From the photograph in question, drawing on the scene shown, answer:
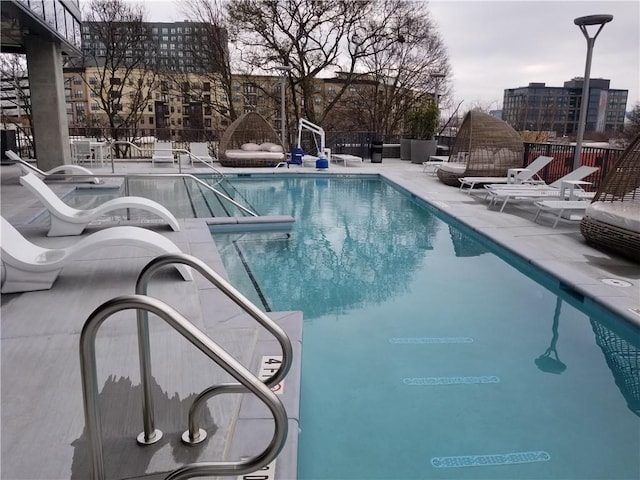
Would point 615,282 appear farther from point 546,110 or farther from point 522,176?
point 546,110

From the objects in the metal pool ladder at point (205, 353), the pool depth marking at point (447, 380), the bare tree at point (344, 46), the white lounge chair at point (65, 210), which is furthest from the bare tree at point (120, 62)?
the metal pool ladder at point (205, 353)

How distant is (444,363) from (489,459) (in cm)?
96

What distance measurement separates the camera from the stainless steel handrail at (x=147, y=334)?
5.63ft

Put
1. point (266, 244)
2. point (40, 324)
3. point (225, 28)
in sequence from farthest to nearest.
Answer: point (225, 28)
point (266, 244)
point (40, 324)

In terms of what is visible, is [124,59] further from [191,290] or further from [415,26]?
[191,290]

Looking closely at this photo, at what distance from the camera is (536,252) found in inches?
209

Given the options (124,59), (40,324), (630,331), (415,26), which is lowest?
(630,331)

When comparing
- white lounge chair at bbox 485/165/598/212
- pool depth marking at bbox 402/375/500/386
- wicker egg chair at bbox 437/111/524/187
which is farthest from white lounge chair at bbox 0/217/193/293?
wicker egg chair at bbox 437/111/524/187

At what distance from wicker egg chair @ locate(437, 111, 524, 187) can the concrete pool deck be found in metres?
→ 5.47

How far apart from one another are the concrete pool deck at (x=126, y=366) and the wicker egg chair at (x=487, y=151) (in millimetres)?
5468

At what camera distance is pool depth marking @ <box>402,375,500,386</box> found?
304 cm

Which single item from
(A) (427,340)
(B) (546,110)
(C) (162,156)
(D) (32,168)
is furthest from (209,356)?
(B) (546,110)

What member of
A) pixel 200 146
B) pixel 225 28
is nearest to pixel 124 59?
pixel 225 28

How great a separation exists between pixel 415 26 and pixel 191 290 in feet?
55.8
